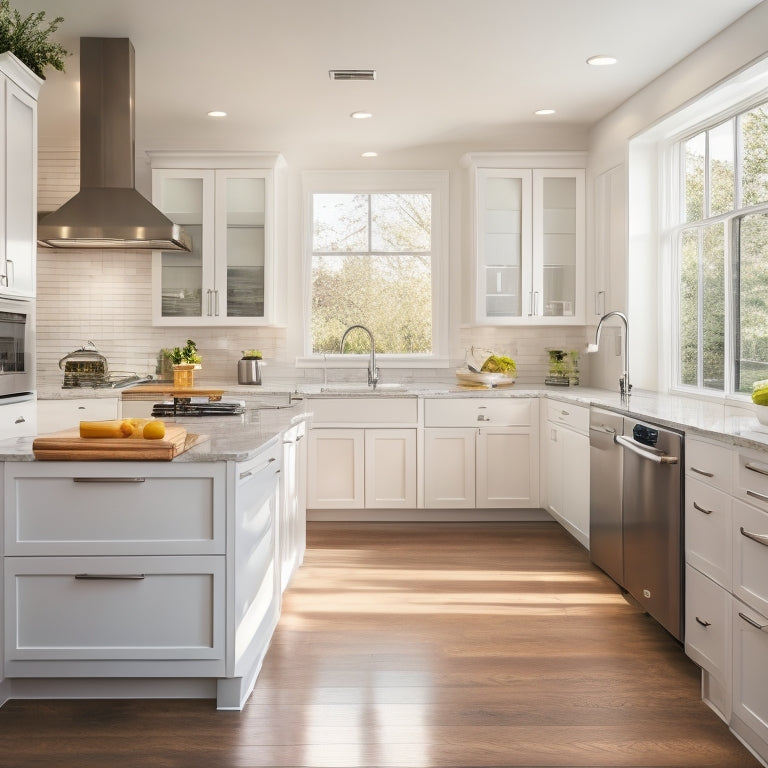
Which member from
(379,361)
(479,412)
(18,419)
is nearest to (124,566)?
(18,419)

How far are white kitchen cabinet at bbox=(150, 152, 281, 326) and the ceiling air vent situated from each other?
1.25 metres

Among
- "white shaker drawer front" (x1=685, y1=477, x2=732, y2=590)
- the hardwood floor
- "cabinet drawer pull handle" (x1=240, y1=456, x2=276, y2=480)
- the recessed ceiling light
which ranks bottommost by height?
the hardwood floor

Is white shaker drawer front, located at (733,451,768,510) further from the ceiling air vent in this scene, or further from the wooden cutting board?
the ceiling air vent

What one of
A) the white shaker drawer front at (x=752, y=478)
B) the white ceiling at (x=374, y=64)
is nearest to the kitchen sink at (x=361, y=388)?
the white ceiling at (x=374, y=64)

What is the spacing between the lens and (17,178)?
359cm

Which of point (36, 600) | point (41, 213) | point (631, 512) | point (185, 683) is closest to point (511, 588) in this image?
point (631, 512)

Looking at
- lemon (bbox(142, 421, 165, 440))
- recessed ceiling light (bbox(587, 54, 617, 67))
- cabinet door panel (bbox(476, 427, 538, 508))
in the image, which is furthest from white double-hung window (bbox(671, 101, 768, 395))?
lemon (bbox(142, 421, 165, 440))

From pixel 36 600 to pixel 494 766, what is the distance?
149 cm

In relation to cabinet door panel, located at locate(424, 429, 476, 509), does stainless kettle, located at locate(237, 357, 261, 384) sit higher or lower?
higher

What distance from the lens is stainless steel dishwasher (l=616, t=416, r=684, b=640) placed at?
9.70 feet

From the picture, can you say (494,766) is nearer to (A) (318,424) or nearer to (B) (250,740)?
(B) (250,740)

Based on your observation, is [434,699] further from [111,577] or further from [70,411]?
[70,411]

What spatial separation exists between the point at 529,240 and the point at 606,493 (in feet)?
7.70

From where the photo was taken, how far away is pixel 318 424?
17.1 ft
